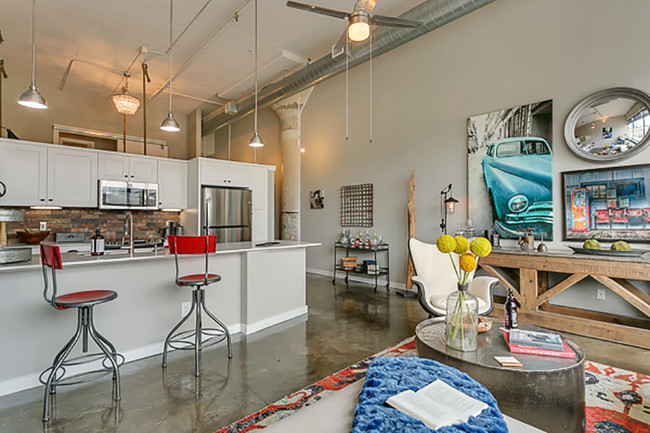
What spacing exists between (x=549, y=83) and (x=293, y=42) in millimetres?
3592

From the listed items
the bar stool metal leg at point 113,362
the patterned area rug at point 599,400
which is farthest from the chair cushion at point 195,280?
the patterned area rug at point 599,400

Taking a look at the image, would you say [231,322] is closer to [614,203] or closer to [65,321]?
[65,321]

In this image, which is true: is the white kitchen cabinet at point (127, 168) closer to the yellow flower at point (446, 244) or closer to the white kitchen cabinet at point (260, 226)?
the white kitchen cabinet at point (260, 226)

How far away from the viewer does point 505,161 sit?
13.7ft

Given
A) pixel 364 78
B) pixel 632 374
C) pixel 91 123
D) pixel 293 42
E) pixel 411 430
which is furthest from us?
pixel 91 123

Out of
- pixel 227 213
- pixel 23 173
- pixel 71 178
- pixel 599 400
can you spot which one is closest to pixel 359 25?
pixel 599 400

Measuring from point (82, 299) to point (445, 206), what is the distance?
4321 millimetres

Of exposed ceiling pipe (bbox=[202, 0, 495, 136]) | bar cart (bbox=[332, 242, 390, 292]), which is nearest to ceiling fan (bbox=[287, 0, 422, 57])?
exposed ceiling pipe (bbox=[202, 0, 495, 136])

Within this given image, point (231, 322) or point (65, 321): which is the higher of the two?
point (65, 321)

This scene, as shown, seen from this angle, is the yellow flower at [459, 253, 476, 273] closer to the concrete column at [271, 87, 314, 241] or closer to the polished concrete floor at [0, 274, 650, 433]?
the polished concrete floor at [0, 274, 650, 433]

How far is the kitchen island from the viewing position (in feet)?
7.70

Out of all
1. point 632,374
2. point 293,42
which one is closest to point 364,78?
point 293,42

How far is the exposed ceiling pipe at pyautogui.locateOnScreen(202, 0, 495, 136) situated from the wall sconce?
6.94 ft

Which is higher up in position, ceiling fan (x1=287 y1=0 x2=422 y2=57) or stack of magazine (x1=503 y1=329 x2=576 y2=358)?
→ ceiling fan (x1=287 y1=0 x2=422 y2=57)
